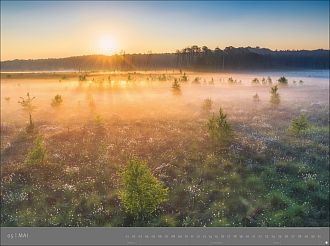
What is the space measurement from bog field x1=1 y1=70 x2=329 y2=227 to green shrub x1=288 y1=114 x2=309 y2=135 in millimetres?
39

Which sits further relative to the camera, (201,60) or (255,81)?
(255,81)

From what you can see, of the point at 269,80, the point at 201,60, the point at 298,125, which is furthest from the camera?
the point at 298,125

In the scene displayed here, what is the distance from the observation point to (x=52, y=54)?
980 centimetres

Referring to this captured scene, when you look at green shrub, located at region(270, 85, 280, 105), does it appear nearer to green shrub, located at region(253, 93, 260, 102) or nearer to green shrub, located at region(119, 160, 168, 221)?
green shrub, located at region(253, 93, 260, 102)

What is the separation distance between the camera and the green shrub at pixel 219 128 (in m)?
11.7

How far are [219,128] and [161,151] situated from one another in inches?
72.9

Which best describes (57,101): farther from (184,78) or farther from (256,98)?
(256,98)

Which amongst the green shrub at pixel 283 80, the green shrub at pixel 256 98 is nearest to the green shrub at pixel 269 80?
the green shrub at pixel 283 80

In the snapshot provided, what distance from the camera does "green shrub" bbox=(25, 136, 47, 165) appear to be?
10712 millimetres

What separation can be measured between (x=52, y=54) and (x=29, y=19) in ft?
3.76

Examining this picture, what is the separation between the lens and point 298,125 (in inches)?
481

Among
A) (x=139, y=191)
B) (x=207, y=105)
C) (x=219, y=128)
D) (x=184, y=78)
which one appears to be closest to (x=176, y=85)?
(x=184, y=78)

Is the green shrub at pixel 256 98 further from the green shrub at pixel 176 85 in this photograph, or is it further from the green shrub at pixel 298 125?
the green shrub at pixel 176 85

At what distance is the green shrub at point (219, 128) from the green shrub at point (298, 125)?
1960mm
